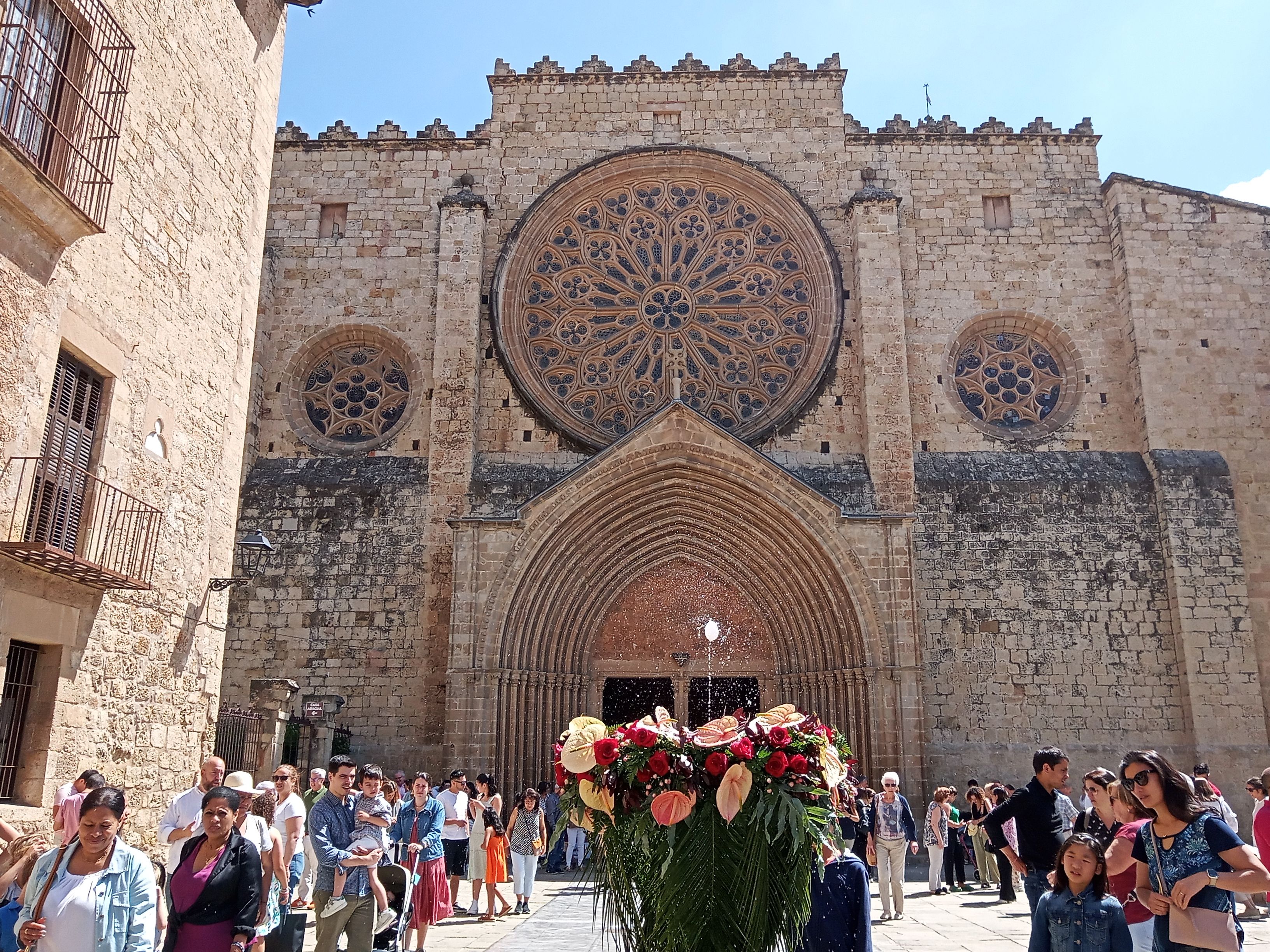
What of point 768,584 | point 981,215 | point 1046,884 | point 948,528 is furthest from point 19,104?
point 981,215

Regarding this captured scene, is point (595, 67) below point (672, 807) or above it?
above

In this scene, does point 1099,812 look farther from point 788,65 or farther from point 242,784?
point 788,65

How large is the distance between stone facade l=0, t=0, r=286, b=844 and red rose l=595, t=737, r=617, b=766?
4.79 metres

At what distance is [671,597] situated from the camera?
15508 mm

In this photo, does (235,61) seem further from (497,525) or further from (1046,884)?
(1046,884)

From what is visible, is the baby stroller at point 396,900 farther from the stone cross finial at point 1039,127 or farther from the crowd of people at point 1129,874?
the stone cross finial at point 1039,127

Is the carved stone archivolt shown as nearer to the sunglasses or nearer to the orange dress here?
the orange dress

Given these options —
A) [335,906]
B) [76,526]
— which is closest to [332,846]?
[335,906]

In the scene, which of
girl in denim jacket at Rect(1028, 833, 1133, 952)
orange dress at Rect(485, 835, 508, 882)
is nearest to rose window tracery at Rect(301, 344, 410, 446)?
orange dress at Rect(485, 835, 508, 882)

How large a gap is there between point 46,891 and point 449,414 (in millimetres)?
12094

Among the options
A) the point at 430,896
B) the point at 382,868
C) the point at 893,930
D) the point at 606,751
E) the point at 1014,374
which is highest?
the point at 1014,374

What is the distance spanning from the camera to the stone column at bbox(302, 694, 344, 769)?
13.0 metres

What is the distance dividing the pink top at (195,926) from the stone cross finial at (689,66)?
53.1ft

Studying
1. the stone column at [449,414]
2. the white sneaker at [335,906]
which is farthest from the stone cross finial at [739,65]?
the white sneaker at [335,906]
